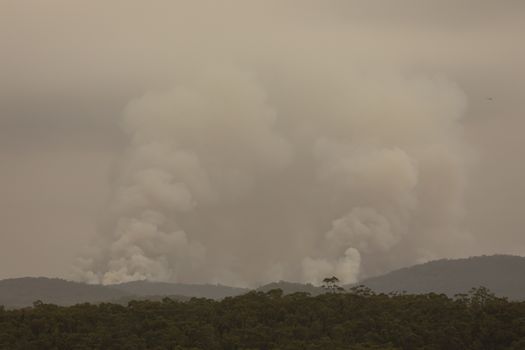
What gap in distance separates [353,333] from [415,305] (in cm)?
1143

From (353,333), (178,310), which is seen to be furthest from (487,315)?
(178,310)

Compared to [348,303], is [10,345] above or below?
below

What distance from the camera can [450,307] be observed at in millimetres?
114250

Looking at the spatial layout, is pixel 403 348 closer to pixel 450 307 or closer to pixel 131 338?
pixel 450 307

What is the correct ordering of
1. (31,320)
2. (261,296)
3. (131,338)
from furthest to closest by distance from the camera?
1. (261,296)
2. (31,320)
3. (131,338)

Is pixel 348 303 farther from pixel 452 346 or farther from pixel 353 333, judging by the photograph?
pixel 452 346

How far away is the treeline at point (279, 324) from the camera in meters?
104

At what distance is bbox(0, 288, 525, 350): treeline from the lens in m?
104

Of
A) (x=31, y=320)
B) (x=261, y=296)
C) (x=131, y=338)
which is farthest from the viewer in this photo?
(x=261, y=296)

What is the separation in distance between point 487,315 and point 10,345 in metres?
50.9

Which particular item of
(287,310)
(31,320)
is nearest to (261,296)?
(287,310)

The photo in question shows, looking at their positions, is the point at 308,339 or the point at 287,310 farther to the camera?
the point at 287,310

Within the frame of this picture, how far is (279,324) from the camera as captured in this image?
112125 millimetres

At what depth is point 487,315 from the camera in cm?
10925
